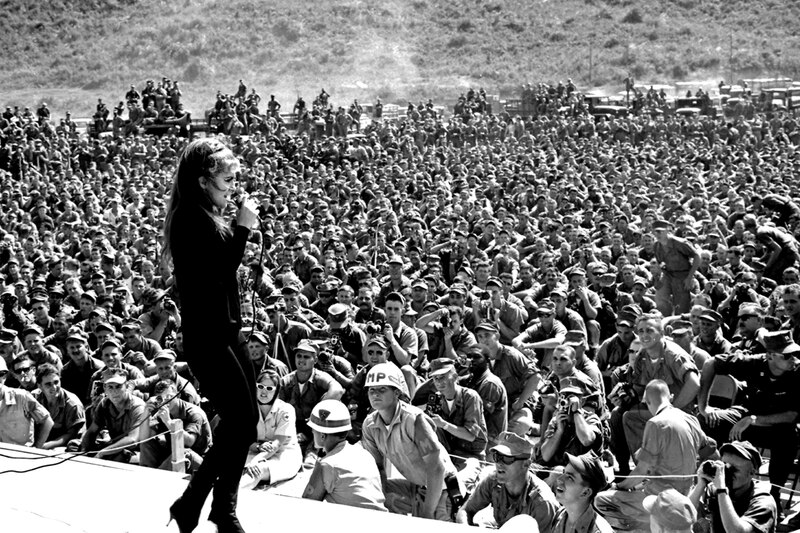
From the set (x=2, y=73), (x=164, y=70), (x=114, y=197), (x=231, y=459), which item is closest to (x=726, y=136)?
(x=114, y=197)

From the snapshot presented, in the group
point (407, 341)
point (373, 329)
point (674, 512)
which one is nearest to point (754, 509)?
point (674, 512)

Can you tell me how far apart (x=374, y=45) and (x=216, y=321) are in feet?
192

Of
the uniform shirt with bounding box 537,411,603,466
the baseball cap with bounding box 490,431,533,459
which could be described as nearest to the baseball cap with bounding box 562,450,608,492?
the baseball cap with bounding box 490,431,533,459

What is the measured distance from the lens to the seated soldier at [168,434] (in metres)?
7.34

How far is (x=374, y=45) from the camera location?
60750 millimetres

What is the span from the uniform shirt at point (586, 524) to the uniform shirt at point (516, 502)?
1.00ft

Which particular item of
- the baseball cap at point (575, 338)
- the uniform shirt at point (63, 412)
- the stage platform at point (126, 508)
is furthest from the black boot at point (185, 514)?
the baseball cap at point (575, 338)

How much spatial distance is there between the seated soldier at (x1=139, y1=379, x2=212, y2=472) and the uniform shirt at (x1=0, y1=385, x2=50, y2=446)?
1.33 metres

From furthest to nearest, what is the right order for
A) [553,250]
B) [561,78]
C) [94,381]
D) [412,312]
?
[561,78] < [553,250] < [412,312] < [94,381]

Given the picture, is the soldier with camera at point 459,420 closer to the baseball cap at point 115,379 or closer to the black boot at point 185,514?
the baseball cap at point 115,379

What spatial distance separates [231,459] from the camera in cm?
400

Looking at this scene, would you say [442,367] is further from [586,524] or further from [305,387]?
[586,524]

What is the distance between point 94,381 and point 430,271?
4571 mm

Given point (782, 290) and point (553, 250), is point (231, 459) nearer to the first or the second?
point (782, 290)
